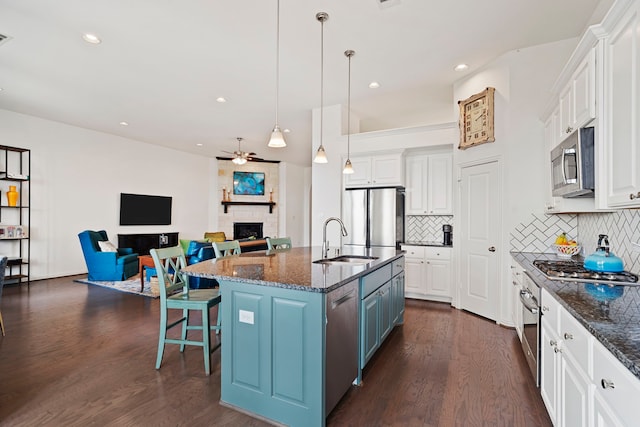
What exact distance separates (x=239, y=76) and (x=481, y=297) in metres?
4.31

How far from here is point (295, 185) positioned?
10797 mm

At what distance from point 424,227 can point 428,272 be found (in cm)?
84

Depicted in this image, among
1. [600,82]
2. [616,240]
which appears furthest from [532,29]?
[616,240]

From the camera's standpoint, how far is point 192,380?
2.44 metres

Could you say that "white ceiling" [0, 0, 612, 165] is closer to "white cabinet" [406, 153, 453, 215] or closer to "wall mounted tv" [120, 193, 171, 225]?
"white cabinet" [406, 153, 453, 215]

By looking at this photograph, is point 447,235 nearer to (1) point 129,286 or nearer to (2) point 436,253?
(2) point 436,253

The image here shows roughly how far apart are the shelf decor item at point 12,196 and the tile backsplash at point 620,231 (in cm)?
823

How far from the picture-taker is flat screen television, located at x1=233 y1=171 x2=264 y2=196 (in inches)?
392

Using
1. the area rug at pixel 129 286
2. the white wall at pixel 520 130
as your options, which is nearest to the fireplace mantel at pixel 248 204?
the area rug at pixel 129 286

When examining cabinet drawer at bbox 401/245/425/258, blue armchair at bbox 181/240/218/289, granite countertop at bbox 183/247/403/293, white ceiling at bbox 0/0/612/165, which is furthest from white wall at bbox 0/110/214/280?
cabinet drawer at bbox 401/245/425/258

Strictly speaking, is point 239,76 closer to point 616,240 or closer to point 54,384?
point 54,384

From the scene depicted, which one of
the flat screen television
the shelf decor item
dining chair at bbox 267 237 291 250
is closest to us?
dining chair at bbox 267 237 291 250

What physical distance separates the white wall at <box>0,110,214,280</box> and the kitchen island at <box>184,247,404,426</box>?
236 inches

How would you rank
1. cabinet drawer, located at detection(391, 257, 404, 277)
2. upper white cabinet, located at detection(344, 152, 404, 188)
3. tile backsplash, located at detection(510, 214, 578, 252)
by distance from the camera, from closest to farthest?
cabinet drawer, located at detection(391, 257, 404, 277)
tile backsplash, located at detection(510, 214, 578, 252)
upper white cabinet, located at detection(344, 152, 404, 188)
